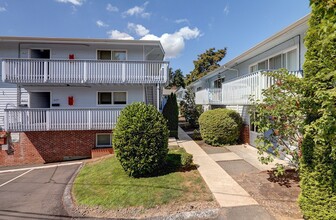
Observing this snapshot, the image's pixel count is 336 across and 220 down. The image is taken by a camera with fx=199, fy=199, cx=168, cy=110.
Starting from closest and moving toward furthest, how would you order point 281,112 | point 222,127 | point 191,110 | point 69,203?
point 281,112, point 69,203, point 222,127, point 191,110

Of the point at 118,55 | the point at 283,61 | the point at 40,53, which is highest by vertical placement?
the point at 40,53

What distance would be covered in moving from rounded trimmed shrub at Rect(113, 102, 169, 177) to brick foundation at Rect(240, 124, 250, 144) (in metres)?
6.88

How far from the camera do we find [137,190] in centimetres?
649

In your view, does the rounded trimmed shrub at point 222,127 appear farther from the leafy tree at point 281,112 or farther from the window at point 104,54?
the window at point 104,54

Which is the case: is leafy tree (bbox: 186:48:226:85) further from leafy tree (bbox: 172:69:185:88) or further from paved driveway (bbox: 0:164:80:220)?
paved driveway (bbox: 0:164:80:220)

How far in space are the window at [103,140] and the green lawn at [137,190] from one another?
15.7ft

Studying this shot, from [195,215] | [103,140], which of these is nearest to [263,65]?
[195,215]

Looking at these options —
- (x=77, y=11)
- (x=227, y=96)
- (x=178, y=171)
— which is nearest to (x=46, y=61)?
(x=77, y=11)

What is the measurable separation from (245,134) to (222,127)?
1.79 m

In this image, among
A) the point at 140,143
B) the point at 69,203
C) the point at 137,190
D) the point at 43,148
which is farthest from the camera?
the point at 43,148

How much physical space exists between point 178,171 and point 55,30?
1359 centimetres

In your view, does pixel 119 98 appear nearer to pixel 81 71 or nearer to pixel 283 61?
pixel 81 71

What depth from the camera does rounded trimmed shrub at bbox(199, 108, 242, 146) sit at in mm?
12172

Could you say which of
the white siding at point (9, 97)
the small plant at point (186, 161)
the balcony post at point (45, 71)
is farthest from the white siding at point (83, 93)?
the small plant at point (186, 161)
